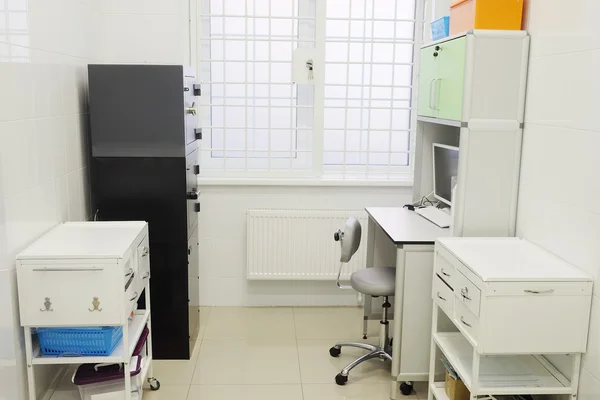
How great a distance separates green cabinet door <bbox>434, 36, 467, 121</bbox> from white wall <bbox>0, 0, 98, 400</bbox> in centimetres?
200

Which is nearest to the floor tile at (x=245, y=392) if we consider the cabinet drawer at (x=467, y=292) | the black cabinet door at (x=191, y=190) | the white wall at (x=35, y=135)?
the white wall at (x=35, y=135)

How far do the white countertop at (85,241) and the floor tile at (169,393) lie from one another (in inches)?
36.4

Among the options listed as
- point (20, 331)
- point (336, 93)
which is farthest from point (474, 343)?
point (336, 93)

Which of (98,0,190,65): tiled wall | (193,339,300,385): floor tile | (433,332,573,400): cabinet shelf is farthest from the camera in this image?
(98,0,190,65): tiled wall

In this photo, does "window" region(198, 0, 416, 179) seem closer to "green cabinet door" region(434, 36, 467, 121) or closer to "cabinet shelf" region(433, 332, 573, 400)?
"green cabinet door" region(434, 36, 467, 121)

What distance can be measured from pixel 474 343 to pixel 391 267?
129 cm

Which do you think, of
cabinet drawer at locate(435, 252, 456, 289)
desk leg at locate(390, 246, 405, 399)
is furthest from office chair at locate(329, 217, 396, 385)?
cabinet drawer at locate(435, 252, 456, 289)

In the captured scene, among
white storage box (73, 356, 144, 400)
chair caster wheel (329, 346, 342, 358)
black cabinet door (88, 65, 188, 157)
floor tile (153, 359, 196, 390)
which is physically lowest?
floor tile (153, 359, 196, 390)

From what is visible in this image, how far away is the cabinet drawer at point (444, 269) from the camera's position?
2588mm

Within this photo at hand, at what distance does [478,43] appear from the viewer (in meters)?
2.71

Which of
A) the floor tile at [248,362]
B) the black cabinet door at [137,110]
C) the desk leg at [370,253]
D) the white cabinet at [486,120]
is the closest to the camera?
the white cabinet at [486,120]

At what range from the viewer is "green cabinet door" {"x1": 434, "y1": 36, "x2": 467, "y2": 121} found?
9.12 ft

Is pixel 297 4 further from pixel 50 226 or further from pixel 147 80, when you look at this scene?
pixel 50 226

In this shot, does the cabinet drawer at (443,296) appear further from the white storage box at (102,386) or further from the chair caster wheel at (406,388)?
the white storage box at (102,386)
